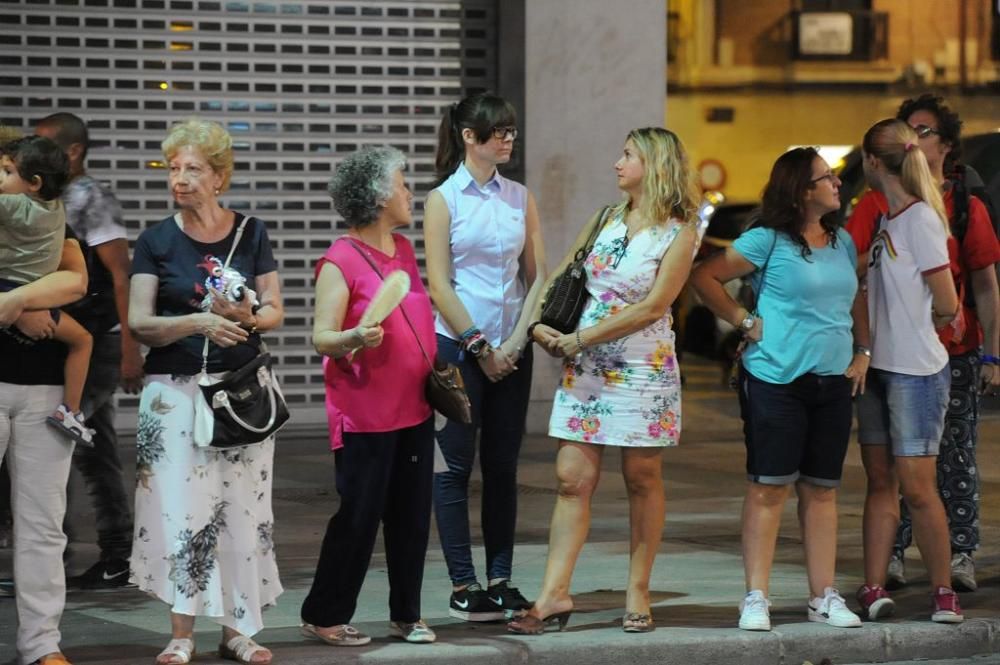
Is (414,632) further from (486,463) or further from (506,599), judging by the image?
(486,463)

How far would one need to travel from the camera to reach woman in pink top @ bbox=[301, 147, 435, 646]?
6.73 metres

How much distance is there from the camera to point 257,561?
262 inches

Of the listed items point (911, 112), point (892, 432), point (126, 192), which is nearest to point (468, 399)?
point (892, 432)

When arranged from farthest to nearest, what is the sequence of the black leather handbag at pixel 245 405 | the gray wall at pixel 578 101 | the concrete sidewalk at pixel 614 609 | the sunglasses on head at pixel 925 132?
the gray wall at pixel 578 101 → the sunglasses on head at pixel 925 132 → the concrete sidewalk at pixel 614 609 → the black leather handbag at pixel 245 405

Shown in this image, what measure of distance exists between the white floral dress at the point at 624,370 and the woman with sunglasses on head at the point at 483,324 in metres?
0.37

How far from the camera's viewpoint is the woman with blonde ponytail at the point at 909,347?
24.8ft

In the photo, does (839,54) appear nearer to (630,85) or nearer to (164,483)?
(630,85)

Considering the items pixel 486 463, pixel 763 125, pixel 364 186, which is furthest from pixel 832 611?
pixel 763 125

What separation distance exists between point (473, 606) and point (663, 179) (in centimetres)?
191

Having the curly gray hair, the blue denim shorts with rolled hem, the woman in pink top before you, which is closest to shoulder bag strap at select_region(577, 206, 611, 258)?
the woman in pink top

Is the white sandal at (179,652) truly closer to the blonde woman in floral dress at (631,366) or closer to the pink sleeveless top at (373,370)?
the pink sleeveless top at (373,370)

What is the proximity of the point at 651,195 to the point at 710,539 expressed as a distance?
302cm

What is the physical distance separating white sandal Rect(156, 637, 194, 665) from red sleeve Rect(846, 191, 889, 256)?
128 inches

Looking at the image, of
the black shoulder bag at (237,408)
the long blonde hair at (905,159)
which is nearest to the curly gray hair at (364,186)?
the black shoulder bag at (237,408)
